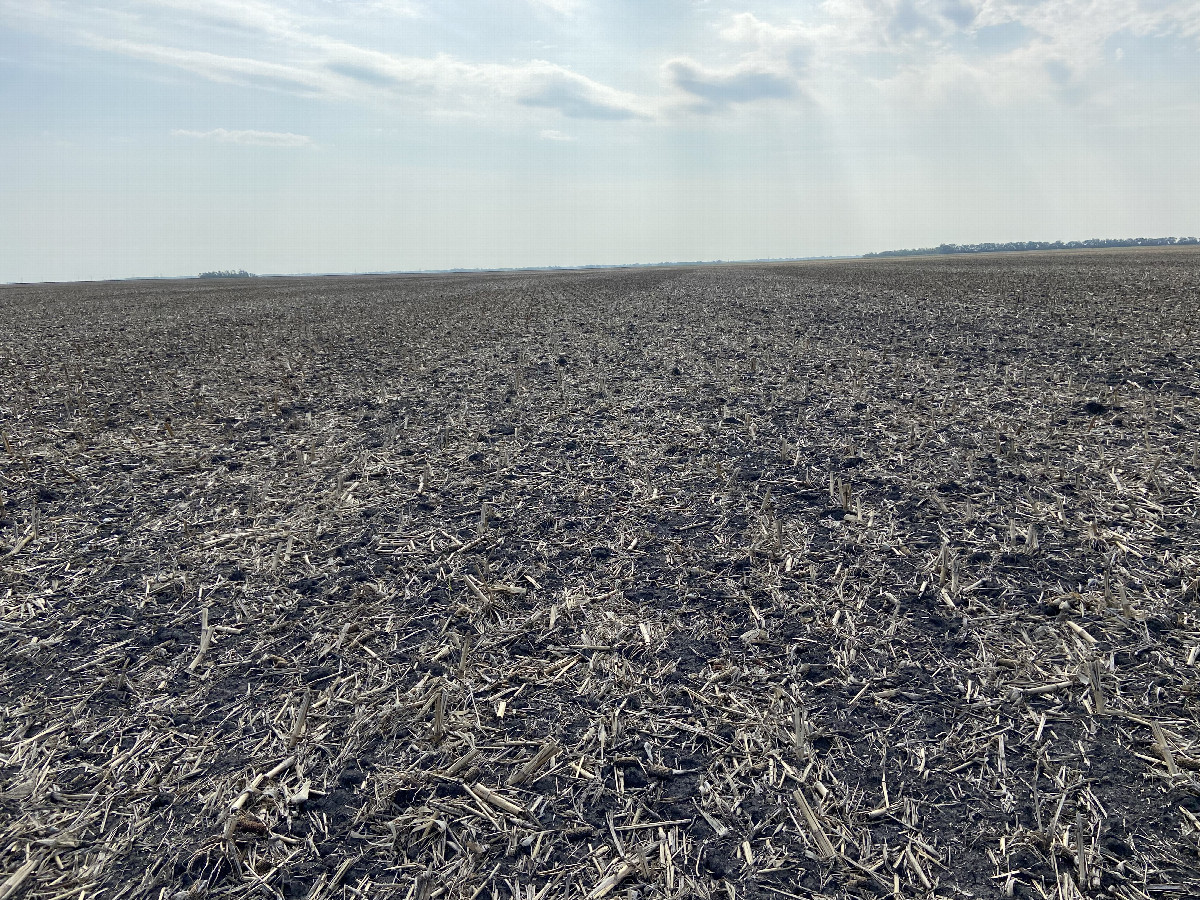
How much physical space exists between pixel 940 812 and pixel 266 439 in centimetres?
897

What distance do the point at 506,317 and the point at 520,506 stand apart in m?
21.6

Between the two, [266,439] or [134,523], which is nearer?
[134,523]

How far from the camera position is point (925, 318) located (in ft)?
67.6

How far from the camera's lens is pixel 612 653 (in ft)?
14.4

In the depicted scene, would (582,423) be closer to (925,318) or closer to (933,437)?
(933,437)

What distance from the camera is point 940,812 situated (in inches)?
123

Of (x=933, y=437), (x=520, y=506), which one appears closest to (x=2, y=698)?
(x=520, y=506)

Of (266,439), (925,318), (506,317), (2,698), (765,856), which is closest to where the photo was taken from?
(765,856)

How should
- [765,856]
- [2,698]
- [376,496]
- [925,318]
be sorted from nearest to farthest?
1. [765,856]
2. [2,698]
3. [376,496]
4. [925,318]

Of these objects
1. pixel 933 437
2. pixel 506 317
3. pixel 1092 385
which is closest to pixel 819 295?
pixel 506 317

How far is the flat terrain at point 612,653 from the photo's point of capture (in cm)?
300

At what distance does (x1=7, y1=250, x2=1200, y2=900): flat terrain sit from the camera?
9.84ft

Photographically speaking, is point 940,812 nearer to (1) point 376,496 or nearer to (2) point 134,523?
(1) point 376,496

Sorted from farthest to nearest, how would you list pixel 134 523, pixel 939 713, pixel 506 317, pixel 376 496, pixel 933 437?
1. pixel 506 317
2. pixel 933 437
3. pixel 376 496
4. pixel 134 523
5. pixel 939 713
